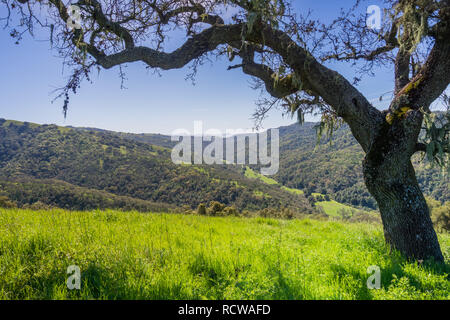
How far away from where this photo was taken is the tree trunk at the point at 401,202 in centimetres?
371

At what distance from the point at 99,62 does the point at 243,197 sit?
227 ft

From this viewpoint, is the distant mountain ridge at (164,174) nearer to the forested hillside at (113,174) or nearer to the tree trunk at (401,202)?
the forested hillside at (113,174)

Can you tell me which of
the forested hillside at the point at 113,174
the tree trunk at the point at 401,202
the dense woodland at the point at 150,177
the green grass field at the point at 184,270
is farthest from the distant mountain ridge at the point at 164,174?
the green grass field at the point at 184,270

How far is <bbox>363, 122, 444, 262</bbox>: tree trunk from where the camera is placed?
371 cm

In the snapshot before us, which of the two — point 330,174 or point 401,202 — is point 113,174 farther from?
point 330,174

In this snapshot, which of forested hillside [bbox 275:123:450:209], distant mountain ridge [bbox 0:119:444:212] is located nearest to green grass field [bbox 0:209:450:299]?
distant mountain ridge [bbox 0:119:444:212]

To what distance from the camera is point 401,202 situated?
3.79 m

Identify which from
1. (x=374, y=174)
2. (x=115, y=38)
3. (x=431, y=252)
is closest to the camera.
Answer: (x=431, y=252)

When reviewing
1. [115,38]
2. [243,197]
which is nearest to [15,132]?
[243,197]

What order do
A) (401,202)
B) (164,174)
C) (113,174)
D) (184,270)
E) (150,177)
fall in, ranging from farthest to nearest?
(164,174)
(113,174)
(150,177)
(401,202)
(184,270)

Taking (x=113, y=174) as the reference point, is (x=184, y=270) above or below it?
below

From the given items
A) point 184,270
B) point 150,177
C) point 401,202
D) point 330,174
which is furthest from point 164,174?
point 330,174
